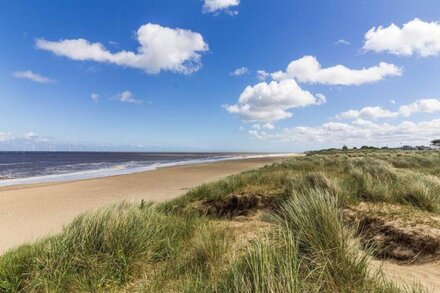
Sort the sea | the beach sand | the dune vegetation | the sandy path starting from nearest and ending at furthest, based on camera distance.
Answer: the dune vegetation
the sandy path
the beach sand
the sea

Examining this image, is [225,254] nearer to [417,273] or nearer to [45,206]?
[417,273]

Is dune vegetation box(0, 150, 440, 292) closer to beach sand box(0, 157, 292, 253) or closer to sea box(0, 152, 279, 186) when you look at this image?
beach sand box(0, 157, 292, 253)

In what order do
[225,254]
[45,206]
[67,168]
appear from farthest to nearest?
1. [67,168]
2. [45,206]
3. [225,254]

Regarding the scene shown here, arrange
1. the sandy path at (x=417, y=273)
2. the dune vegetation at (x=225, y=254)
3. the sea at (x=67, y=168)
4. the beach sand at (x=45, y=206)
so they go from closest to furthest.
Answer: the dune vegetation at (x=225, y=254)
the sandy path at (x=417, y=273)
the beach sand at (x=45, y=206)
the sea at (x=67, y=168)

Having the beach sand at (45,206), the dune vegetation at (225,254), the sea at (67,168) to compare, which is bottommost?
the beach sand at (45,206)

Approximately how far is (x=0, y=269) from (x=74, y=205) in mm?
11908

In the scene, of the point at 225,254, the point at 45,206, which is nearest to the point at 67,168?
the point at 45,206

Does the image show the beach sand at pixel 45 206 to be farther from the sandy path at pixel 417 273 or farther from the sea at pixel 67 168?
the sea at pixel 67 168

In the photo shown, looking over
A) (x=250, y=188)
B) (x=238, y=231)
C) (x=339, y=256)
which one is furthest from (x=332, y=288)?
(x=250, y=188)

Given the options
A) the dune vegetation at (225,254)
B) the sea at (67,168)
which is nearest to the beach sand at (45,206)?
the dune vegetation at (225,254)

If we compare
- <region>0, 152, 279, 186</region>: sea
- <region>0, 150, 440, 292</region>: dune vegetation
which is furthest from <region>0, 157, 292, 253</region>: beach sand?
<region>0, 152, 279, 186</region>: sea

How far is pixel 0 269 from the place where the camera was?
405cm

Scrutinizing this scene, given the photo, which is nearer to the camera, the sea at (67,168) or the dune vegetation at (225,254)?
the dune vegetation at (225,254)

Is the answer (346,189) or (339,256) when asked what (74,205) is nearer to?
(346,189)
